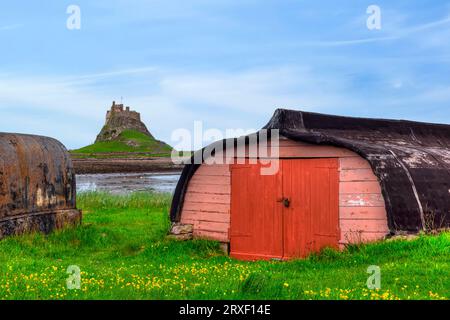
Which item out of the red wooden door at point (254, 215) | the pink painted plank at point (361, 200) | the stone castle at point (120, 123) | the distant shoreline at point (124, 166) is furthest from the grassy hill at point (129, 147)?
the pink painted plank at point (361, 200)

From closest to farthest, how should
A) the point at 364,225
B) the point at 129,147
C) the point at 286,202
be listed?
the point at 364,225
the point at 286,202
the point at 129,147

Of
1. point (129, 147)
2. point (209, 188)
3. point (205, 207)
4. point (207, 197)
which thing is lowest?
point (205, 207)

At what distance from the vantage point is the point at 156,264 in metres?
12.0

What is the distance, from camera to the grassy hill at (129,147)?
4127 inches

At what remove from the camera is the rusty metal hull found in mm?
14625

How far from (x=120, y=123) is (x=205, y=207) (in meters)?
114

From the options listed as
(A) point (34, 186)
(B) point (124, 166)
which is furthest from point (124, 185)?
(A) point (34, 186)

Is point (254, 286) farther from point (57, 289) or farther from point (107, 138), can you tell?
point (107, 138)

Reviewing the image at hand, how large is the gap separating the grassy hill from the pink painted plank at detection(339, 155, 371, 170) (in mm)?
89529

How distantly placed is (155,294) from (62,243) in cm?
779

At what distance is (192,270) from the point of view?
419 inches

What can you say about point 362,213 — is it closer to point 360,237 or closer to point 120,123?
point 360,237

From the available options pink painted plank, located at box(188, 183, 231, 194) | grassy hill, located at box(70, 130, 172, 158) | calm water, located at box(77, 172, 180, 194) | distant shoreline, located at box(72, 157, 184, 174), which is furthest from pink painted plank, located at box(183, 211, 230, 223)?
grassy hill, located at box(70, 130, 172, 158)
